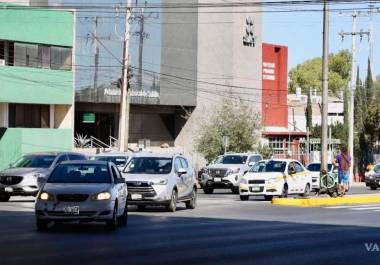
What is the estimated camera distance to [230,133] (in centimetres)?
→ 5953

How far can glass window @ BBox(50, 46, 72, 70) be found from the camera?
52.2 m

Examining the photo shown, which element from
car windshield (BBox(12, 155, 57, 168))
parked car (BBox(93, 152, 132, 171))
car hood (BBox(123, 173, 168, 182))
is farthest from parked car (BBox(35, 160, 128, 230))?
parked car (BBox(93, 152, 132, 171))

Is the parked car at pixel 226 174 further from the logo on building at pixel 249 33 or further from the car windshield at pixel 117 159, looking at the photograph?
the logo on building at pixel 249 33

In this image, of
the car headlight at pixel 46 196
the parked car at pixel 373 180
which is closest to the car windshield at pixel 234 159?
the parked car at pixel 373 180

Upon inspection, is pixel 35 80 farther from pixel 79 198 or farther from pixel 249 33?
pixel 79 198

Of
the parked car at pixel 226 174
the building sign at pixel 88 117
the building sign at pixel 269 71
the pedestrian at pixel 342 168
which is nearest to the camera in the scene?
the pedestrian at pixel 342 168

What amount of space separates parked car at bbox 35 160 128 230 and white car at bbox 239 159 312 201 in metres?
13.5

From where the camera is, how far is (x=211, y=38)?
232ft

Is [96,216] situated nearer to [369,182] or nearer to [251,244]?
[251,244]

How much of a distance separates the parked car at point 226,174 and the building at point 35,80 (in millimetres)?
14891

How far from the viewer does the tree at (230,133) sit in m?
58.8

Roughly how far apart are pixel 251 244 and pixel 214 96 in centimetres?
5568

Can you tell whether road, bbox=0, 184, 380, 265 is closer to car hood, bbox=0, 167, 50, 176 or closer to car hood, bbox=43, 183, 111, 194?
car hood, bbox=43, 183, 111, 194

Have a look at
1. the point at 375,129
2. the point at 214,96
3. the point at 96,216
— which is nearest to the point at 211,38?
the point at 214,96
